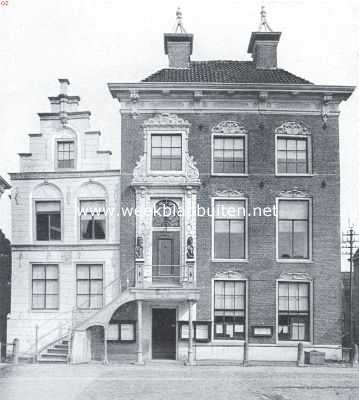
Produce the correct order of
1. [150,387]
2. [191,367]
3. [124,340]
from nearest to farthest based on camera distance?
1. [150,387]
2. [191,367]
3. [124,340]

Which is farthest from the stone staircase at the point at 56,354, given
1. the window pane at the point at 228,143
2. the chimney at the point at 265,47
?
the chimney at the point at 265,47

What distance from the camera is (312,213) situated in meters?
23.0

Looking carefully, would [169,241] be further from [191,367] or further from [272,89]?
[272,89]

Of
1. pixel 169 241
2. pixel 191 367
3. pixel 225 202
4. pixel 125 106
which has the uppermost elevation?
pixel 125 106

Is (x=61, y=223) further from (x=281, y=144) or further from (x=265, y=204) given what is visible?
(x=281, y=144)

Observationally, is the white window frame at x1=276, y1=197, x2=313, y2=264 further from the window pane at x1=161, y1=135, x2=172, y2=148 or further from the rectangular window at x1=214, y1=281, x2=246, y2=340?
the window pane at x1=161, y1=135, x2=172, y2=148

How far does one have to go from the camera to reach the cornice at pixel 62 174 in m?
23.1

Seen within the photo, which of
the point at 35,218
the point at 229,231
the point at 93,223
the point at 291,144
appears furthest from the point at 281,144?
the point at 35,218

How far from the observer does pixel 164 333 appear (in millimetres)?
22688

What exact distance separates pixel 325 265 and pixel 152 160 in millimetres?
7394

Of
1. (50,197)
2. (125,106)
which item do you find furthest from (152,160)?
(50,197)

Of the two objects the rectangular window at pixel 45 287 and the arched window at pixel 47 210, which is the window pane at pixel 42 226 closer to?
the arched window at pixel 47 210

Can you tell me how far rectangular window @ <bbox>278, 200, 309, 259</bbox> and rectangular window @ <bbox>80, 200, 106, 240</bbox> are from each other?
6.51m

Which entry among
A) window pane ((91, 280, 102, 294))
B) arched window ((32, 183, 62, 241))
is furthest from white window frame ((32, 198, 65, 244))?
window pane ((91, 280, 102, 294))
